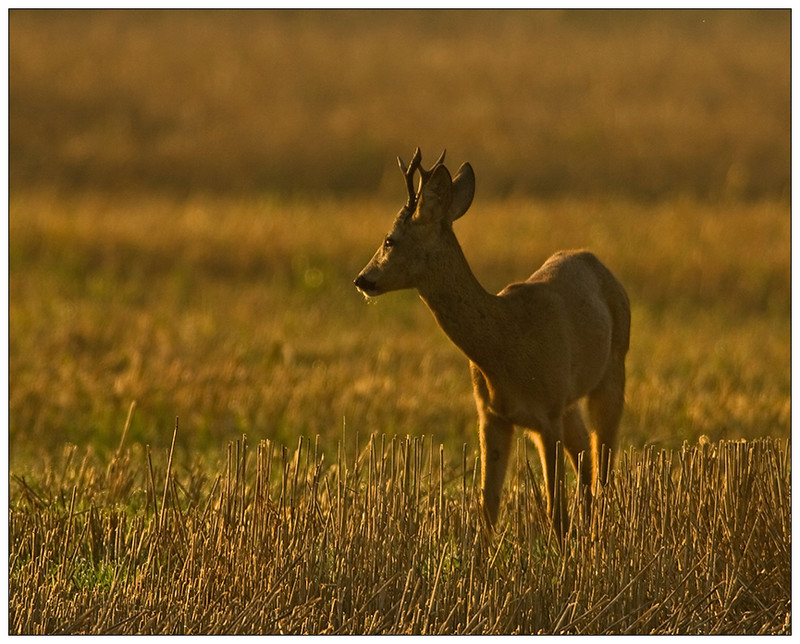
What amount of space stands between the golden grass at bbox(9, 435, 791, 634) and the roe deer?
265 mm

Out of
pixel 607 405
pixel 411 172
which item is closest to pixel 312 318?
pixel 607 405

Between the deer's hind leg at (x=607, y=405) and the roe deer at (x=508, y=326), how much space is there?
0.02 metres

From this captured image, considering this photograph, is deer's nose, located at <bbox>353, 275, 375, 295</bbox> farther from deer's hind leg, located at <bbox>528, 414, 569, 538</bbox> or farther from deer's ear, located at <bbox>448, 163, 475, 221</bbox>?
deer's hind leg, located at <bbox>528, 414, 569, 538</bbox>

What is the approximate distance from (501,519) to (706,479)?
1275 millimetres

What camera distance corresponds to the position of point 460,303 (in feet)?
20.7

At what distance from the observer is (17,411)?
1188 cm

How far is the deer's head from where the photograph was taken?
602 cm

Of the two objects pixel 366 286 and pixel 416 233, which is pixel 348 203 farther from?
pixel 366 286

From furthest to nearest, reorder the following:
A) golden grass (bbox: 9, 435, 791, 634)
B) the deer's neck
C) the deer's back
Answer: the deer's back
the deer's neck
golden grass (bbox: 9, 435, 791, 634)

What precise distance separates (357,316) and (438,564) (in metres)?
11.6

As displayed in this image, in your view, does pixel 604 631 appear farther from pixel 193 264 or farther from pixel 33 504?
pixel 193 264

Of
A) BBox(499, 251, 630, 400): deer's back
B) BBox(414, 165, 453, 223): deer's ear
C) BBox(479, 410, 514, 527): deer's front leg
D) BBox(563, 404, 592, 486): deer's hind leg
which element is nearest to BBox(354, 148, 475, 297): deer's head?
BBox(414, 165, 453, 223): deer's ear

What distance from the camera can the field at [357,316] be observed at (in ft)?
20.8

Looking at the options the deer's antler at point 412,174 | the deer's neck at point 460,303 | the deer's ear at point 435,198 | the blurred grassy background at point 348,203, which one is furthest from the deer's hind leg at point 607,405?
the blurred grassy background at point 348,203
